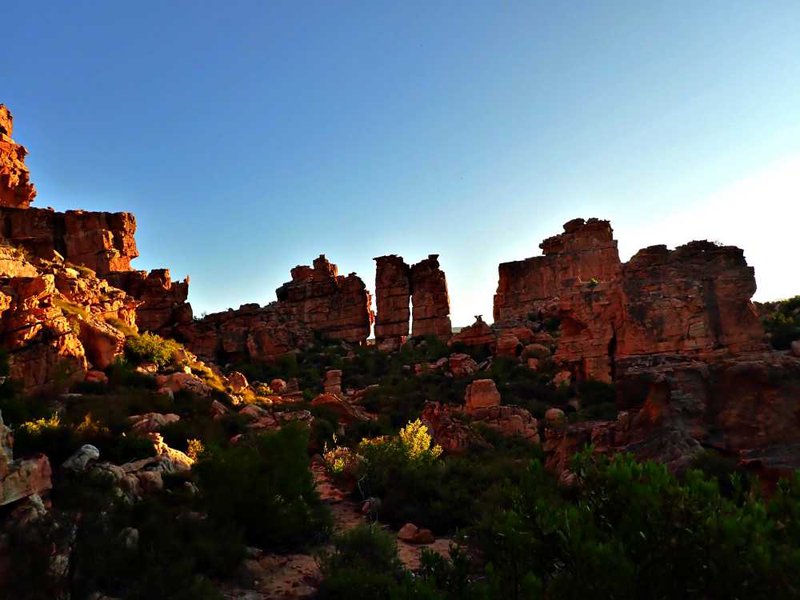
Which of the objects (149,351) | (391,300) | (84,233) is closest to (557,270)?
(391,300)

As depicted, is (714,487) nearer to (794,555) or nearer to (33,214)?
(794,555)

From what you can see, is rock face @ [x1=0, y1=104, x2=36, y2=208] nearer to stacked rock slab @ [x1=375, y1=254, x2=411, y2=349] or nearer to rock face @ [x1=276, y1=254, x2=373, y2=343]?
rock face @ [x1=276, y1=254, x2=373, y2=343]

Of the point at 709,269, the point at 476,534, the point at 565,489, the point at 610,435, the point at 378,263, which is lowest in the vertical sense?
the point at 476,534

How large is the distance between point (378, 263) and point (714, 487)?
35462mm

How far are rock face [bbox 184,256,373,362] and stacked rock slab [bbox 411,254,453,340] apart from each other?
136 inches

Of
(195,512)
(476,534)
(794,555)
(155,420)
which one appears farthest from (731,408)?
(155,420)

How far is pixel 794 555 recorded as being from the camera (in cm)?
295

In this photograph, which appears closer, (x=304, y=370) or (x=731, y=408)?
(x=731, y=408)

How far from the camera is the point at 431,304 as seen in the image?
37.2 m

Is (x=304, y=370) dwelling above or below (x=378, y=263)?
below

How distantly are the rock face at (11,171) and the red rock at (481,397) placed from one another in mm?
26220

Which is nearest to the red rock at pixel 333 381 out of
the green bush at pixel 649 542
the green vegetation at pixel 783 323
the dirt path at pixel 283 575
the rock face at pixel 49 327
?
the rock face at pixel 49 327

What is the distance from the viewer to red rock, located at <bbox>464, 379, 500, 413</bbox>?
60.7 ft

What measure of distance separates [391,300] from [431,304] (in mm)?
2782
